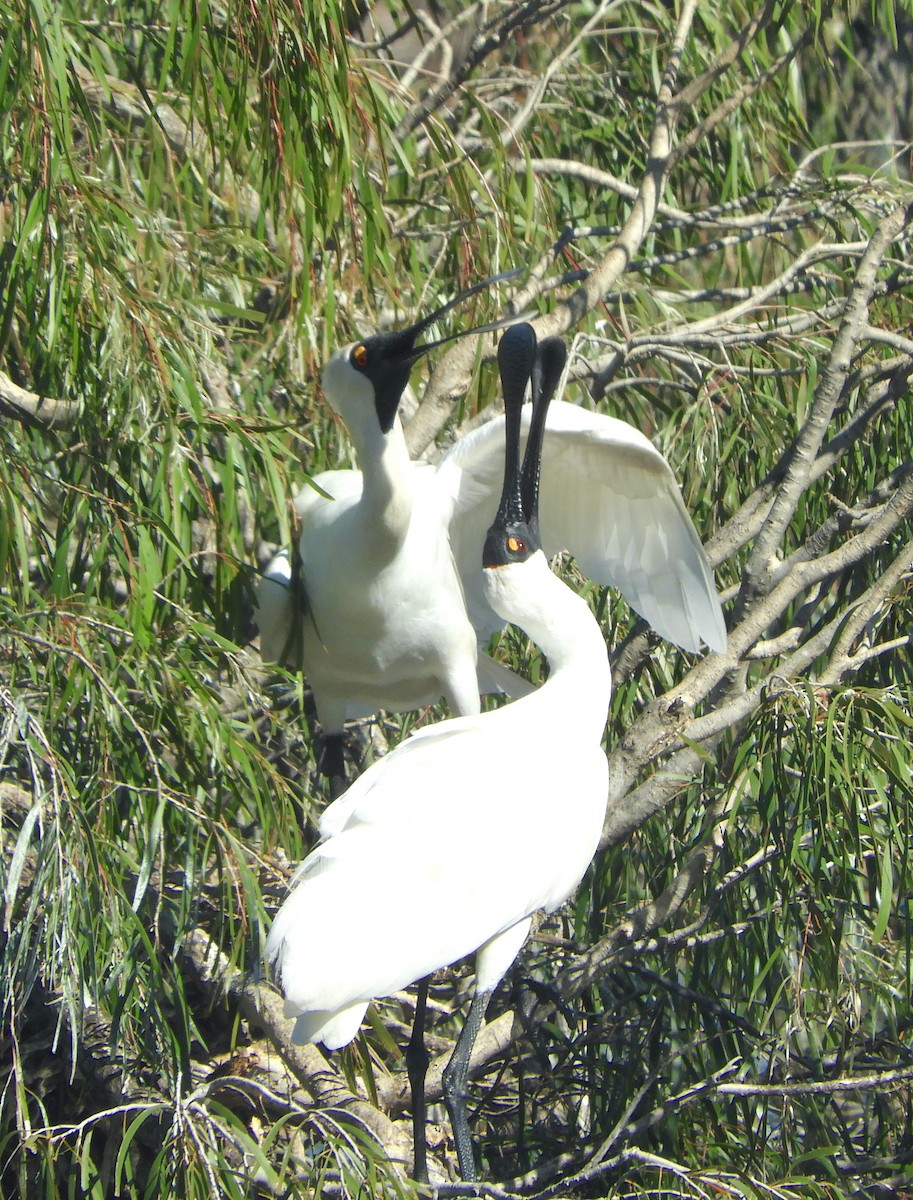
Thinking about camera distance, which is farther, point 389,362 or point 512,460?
point 389,362

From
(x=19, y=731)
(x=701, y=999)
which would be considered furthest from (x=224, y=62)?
(x=701, y=999)

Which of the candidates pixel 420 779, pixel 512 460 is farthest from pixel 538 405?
pixel 420 779

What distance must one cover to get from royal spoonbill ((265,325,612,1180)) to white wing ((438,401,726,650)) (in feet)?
0.91

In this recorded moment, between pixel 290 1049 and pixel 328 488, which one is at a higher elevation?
pixel 328 488

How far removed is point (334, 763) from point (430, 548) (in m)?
0.59

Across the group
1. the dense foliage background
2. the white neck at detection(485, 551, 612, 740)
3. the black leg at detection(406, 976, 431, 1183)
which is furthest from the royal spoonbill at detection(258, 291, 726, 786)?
the black leg at detection(406, 976, 431, 1183)

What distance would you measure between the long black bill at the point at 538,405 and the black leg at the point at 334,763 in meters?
0.95

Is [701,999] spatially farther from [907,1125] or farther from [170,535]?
[170,535]

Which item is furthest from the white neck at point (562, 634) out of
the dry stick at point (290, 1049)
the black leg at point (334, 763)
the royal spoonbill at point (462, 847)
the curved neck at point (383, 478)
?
the black leg at point (334, 763)

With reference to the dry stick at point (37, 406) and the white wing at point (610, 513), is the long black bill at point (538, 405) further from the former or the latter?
the dry stick at point (37, 406)

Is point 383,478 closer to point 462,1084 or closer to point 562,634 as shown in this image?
point 562,634

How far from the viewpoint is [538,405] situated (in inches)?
110

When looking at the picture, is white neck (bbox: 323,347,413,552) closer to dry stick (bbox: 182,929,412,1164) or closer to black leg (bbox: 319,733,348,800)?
black leg (bbox: 319,733,348,800)

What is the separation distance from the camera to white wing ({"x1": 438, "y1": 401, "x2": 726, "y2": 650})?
2.86m
